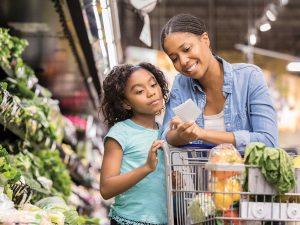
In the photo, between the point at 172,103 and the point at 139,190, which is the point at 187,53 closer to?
the point at 172,103

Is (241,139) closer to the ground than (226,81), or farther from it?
closer to the ground

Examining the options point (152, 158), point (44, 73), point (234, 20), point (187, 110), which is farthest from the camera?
point (234, 20)

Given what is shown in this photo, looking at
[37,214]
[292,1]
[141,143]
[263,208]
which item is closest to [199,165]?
[263,208]

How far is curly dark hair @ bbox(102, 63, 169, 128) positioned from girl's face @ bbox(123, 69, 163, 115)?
3cm

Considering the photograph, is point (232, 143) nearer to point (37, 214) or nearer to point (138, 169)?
point (138, 169)

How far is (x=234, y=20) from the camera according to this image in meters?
Answer: 19.8

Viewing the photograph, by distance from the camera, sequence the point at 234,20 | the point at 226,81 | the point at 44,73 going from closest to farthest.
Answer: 1. the point at 226,81
2. the point at 44,73
3. the point at 234,20

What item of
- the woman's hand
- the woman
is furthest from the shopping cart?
the woman

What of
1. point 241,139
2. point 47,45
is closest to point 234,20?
point 47,45

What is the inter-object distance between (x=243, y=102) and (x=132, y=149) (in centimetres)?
50

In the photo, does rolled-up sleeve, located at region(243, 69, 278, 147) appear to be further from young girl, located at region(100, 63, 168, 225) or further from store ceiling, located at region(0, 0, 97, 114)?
store ceiling, located at region(0, 0, 97, 114)

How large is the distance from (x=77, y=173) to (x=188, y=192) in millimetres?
7379

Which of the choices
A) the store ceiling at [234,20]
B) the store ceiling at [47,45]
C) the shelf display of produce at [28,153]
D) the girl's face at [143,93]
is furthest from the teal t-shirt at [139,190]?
the store ceiling at [234,20]

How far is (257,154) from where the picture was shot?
256 centimetres
